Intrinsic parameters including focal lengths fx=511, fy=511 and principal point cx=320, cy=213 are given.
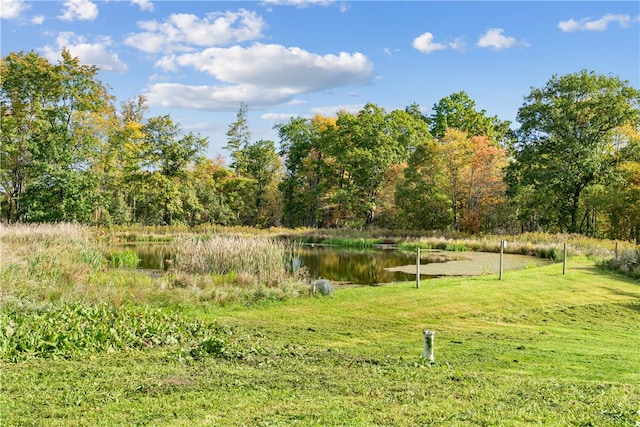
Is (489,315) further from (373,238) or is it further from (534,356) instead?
(373,238)

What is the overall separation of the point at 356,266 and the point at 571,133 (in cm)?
2184

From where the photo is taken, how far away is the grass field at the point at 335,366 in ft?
14.3

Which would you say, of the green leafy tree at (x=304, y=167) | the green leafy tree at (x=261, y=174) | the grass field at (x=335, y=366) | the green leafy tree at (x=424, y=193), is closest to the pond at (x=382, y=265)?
the grass field at (x=335, y=366)

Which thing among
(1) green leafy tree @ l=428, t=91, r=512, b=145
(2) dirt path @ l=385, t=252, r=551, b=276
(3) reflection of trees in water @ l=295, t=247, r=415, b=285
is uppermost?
(1) green leafy tree @ l=428, t=91, r=512, b=145

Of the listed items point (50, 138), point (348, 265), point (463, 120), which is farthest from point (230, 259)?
point (463, 120)

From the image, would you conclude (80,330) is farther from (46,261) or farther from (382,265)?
(382,265)

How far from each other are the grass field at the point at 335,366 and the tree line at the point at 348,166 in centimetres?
2538

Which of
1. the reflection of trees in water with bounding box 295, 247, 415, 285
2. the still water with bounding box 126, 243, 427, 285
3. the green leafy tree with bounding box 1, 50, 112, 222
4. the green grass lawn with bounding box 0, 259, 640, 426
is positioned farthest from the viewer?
the green leafy tree with bounding box 1, 50, 112, 222

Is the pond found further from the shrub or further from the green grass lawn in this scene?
the shrub

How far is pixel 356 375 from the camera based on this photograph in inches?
232

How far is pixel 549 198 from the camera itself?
38250 mm

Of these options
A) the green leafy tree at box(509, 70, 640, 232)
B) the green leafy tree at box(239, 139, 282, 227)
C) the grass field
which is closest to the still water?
the grass field

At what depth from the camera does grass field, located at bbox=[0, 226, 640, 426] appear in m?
4.36

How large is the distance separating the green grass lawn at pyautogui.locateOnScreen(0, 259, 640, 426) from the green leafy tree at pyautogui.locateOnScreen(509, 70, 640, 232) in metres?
25.7
